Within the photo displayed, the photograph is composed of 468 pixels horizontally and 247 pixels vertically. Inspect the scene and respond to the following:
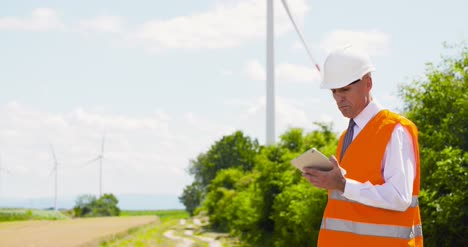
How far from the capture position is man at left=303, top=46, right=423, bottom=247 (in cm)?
416

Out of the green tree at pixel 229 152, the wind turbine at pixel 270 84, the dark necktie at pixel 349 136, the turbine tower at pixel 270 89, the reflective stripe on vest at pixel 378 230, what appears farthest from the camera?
the green tree at pixel 229 152

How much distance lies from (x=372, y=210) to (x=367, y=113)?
63cm

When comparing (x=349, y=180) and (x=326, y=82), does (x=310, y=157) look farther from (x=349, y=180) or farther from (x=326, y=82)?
(x=326, y=82)

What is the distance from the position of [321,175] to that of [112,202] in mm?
84079

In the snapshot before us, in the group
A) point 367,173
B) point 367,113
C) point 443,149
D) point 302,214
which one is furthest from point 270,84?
point 367,173

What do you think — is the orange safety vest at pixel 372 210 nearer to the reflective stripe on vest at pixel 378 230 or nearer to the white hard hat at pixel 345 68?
the reflective stripe on vest at pixel 378 230

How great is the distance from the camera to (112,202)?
86.3 m

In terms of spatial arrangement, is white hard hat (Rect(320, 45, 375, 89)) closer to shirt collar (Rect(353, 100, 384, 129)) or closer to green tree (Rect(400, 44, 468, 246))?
shirt collar (Rect(353, 100, 384, 129))

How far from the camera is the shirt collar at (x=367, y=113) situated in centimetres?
452

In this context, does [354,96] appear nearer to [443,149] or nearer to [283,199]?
[443,149]

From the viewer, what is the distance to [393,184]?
4141 millimetres

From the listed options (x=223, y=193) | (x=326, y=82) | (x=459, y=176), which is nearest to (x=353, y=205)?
(x=326, y=82)

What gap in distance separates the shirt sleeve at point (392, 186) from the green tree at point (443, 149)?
5868mm

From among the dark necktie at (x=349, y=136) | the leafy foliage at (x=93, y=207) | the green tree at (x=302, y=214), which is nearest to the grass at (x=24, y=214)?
the leafy foliage at (x=93, y=207)
